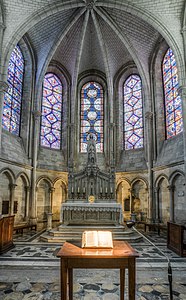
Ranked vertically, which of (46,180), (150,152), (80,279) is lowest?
(80,279)

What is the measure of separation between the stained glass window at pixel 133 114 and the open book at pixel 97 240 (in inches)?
514

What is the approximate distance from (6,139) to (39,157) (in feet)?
10.0

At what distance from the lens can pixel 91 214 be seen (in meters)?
10.9

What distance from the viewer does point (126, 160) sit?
16109 mm

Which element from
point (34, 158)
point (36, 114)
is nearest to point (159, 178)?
point (34, 158)

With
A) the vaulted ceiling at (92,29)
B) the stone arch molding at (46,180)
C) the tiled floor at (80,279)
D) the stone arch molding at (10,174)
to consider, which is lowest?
the tiled floor at (80,279)

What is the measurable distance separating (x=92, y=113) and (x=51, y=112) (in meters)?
3.33

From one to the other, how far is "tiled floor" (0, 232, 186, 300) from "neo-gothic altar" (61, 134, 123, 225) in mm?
3423

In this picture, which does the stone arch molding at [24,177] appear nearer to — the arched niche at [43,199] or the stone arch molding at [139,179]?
the arched niche at [43,199]

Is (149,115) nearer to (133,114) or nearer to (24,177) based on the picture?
(133,114)

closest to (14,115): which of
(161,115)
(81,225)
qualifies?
(81,225)

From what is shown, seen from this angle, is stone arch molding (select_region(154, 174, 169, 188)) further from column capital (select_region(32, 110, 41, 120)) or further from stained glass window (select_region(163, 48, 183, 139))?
column capital (select_region(32, 110, 41, 120))

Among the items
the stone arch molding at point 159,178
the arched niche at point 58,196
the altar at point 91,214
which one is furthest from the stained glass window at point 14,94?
the stone arch molding at point 159,178

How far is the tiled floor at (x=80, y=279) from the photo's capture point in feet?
13.9
